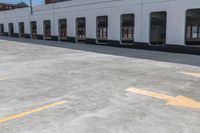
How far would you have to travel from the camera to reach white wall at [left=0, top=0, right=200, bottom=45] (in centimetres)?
1648

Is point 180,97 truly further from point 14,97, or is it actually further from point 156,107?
point 14,97

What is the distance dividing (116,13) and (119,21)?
2.73 ft

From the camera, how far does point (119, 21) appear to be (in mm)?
20766

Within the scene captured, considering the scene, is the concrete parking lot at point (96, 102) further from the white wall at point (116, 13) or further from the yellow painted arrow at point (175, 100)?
the white wall at point (116, 13)

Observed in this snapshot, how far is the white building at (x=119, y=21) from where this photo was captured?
55.0 feet

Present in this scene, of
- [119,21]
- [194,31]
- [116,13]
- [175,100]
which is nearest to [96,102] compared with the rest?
[175,100]

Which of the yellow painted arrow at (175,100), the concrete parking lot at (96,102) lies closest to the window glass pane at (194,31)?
the concrete parking lot at (96,102)

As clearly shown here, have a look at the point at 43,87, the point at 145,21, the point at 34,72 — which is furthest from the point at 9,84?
the point at 145,21

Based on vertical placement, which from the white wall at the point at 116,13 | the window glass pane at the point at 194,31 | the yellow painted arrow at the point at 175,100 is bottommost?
the yellow painted arrow at the point at 175,100

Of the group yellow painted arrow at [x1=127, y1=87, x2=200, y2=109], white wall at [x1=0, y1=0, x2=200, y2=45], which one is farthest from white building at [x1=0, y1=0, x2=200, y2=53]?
yellow painted arrow at [x1=127, y1=87, x2=200, y2=109]

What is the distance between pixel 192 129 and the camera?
4.11 metres

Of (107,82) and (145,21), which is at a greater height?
(145,21)

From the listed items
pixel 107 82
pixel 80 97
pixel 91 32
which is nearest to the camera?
pixel 80 97

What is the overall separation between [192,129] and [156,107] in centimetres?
123
